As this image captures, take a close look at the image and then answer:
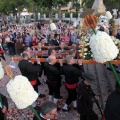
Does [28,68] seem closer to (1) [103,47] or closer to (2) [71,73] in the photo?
(2) [71,73]

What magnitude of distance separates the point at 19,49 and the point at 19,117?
8.03 meters

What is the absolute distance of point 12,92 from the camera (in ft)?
11.9

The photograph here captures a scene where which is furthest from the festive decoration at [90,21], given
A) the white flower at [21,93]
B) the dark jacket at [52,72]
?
A: the dark jacket at [52,72]

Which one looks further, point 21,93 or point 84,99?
point 84,99

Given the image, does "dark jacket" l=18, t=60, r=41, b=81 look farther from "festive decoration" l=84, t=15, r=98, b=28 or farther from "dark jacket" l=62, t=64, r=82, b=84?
"festive decoration" l=84, t=15, r=98, b=28

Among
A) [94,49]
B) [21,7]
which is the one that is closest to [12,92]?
[94,49]

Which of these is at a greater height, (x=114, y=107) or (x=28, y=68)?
(x=114, y=107)

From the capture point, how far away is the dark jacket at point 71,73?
21.0 ft

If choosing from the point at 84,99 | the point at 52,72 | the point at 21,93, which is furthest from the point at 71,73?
the point at 21,93

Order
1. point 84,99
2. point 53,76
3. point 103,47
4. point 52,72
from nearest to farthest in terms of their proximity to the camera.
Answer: point 103,47, point 84,99, point 52,72, point 53,76

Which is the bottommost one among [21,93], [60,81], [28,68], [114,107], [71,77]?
[60,81]

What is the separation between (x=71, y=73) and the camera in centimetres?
647

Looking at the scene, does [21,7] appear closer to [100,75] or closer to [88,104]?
[100,75]

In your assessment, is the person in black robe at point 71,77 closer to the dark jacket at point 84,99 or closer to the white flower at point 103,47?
the dark jacket at point 84,99
